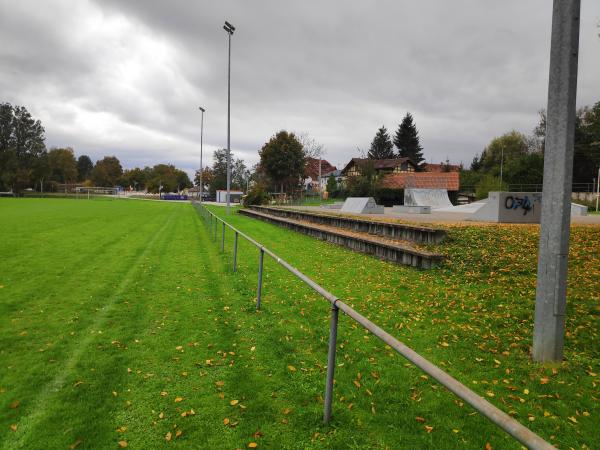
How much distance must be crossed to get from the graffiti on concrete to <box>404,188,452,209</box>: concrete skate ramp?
20363mm

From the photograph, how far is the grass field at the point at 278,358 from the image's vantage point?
3.08 metres

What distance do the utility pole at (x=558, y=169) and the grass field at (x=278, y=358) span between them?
0.75 m

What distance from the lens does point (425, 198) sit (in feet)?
120

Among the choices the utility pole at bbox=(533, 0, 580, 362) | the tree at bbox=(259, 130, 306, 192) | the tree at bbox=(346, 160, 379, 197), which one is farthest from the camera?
the tree at bbox=(259, 130, 306, 192)

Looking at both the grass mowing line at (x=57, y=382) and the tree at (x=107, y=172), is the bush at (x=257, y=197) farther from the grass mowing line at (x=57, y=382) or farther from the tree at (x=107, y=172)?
the tree at (x=107, y=172)

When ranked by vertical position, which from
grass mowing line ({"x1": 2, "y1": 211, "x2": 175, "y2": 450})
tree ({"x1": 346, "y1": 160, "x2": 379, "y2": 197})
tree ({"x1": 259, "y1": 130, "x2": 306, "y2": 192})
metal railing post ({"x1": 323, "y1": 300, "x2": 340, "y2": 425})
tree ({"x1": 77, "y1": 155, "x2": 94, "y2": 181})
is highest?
tree ({"x1": 77, "y1": 155, "x2": 94, "y2": 181})

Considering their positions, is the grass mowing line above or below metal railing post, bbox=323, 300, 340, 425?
below

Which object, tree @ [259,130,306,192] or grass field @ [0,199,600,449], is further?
tree @ [259,130,306,192]

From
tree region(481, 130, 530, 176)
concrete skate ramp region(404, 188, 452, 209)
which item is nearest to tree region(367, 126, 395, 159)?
tree region(481, 130, 530, 176)

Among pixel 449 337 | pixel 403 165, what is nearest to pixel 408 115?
pixel 403 165

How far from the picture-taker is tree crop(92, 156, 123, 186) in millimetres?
131375

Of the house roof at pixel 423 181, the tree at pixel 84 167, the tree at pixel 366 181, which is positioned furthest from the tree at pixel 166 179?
the house roof at pixel 423 181

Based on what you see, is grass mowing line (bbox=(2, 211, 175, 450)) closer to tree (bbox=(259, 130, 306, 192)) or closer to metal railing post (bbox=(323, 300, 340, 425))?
metal railing post (bbox=(323, 300, 340, 425))

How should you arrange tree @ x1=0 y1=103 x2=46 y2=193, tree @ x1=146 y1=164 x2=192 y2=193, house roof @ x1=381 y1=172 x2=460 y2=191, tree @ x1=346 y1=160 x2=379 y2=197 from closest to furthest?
tree @ x1=346 y1=160 x2=379 y2=197, house roof @ x1=381 y1=172 x2=460 y2=191, tree @ x1=0 y1=103 x2=46 y2=193, tree @ x1=146 y1=164 x2=192 y2=193
